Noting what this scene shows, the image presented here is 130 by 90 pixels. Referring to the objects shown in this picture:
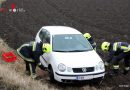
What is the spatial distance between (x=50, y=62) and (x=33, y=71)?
69 cm

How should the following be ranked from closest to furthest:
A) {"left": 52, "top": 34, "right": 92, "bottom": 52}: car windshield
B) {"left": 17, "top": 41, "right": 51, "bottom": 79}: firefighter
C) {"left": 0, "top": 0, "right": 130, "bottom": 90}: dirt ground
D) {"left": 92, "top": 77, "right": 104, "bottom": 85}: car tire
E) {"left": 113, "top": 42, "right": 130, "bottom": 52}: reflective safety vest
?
{"left": 92, "top": 77, "right": 104, "bottom": 85}: car tire, {"left": 17, "top": 41, "right": 51, "bottom": 79}: firefighter, {"left": 113, "top": 42, "right": 130, "bottom": 52}: reflective safety vest, {"left": 52, "top": 34, "right": 92, "bottom": 52}: car windshield, {"left": 0, "top": 0, "right": 130, "bottom": 90}: dirt ground

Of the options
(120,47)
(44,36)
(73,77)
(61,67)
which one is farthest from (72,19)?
(73,77)

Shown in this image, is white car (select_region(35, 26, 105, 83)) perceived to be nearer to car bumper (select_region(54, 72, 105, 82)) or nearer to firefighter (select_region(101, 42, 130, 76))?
car bumper (select_region(54, 72, 105, 82))

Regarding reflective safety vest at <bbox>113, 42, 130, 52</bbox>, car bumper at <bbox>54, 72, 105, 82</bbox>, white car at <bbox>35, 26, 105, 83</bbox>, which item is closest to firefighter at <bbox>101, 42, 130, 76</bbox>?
reflective safety vest at <bbox>113, 42, 130, 52</bbox>

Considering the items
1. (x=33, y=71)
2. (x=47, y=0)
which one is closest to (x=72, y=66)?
(x=33, y=71)

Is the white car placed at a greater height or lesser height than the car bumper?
greater

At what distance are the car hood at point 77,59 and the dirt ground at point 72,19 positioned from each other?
3.88 feet

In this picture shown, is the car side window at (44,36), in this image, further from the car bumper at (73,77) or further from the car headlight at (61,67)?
the car bumper at (73,77)

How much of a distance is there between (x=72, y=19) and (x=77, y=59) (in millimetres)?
13649

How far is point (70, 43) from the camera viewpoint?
12844 millimetres

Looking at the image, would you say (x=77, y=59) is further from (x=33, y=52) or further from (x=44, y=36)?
(x=44, y=36)

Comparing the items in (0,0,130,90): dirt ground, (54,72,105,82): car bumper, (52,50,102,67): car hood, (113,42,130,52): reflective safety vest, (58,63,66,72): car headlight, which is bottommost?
(0,0,130,90): dirt ground

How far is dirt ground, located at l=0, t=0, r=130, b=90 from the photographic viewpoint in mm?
19516

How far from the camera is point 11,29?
843 inches
